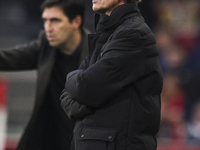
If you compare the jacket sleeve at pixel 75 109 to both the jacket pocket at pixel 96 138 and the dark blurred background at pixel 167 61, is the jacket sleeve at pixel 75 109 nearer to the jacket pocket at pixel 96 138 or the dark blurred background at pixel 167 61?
the jacket pocket at pixel 96 138

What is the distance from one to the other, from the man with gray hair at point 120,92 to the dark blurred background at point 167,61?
9.77ft

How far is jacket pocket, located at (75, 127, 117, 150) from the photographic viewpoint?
186 centimetres

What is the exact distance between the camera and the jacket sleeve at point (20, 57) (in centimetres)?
329

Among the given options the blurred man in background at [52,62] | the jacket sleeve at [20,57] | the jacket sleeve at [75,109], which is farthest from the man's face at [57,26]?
the jacket sleeve at [75,109]

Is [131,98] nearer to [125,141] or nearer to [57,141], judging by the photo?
[125,141]

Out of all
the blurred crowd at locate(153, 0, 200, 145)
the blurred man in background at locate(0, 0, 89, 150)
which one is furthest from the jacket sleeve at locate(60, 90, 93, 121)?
the blurred crowd at locate(153, 0, 200, 145)

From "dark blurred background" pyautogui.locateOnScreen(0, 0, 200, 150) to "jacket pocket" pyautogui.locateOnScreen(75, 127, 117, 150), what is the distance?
301cm

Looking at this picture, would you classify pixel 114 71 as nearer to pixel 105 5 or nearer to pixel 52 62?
pixel 105 5

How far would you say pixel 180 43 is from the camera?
6.85 m

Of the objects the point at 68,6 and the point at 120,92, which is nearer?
the point at 120,92

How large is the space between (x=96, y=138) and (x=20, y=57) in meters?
1.62

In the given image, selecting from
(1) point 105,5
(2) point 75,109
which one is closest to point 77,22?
(1) point 105,5

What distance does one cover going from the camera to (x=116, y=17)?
2.00m

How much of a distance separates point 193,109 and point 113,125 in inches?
177
